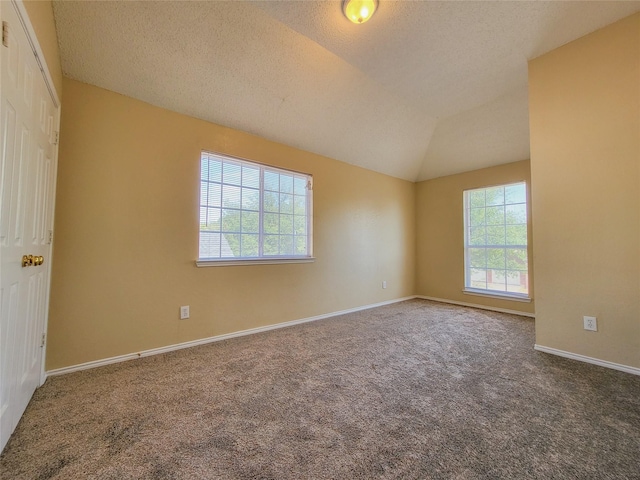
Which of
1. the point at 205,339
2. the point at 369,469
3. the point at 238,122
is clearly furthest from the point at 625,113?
the point at 205,339

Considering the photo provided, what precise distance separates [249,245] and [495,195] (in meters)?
3.95

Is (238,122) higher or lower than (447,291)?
higher

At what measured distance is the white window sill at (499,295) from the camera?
12.5ft

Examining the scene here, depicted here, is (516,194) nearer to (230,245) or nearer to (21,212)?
(230,245)

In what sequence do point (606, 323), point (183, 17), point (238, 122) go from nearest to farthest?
point (183, 17)
point (606, 323)
point (238, 122)

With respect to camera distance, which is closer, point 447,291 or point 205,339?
point 205,339

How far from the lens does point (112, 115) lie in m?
2.32

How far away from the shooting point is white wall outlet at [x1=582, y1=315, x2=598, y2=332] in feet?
7.34

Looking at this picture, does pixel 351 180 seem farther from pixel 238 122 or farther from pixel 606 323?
pixel 606 323

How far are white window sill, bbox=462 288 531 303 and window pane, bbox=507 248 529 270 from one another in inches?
16.3

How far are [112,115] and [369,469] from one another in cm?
318

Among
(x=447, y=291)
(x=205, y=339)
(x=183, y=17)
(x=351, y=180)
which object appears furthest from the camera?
(x=447, y=291)

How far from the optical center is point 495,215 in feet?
14.0

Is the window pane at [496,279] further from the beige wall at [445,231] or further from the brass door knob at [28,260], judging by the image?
the brass door knob at [28,260]
